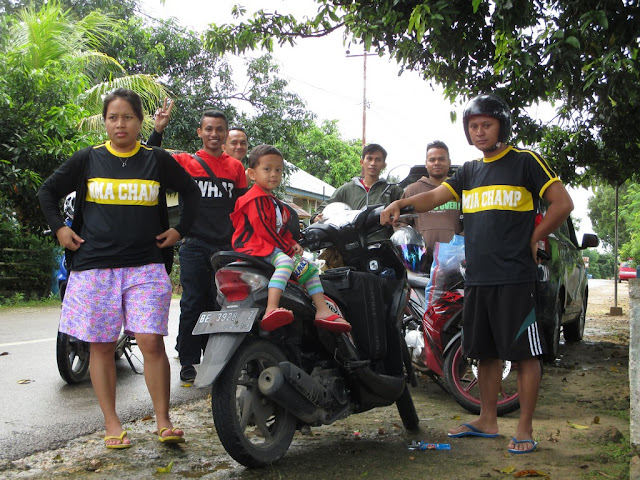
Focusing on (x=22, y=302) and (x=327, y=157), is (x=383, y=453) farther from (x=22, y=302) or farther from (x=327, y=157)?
(x=327, y=157)

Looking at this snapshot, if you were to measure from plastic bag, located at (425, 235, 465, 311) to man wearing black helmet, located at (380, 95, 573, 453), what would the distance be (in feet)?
3.27

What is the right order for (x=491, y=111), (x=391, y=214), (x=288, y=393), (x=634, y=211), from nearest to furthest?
(x=288, y=393) < (x=391, y=214) < (x=491, y=111) < (x=634, y=211)

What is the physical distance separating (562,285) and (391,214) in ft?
13.9

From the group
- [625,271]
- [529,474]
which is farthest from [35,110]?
[625,271]

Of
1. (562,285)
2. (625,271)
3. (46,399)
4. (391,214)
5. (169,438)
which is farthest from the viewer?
(625,271)

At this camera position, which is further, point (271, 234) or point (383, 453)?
point (383, 453)

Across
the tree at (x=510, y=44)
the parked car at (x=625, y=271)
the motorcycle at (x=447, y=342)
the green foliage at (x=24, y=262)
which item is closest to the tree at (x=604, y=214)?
the parked car at (x=625, y=271)

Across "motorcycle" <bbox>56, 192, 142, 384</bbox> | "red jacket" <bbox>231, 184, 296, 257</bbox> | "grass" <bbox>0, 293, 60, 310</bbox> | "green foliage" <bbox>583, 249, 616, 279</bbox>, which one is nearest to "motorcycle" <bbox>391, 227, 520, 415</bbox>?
"red jacket" <bbox>231, 184, 296, 257</bbox>

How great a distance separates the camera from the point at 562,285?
765cm

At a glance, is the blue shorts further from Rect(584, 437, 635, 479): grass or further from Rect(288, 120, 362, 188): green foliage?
Rect(288, 120, 362, 188): green foliage

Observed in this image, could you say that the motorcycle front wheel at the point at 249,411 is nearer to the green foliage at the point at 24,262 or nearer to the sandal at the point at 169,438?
the sandal at the point at 169,438

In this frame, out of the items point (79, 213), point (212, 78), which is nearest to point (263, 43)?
A: point (79, 213)

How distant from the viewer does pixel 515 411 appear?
533 cm

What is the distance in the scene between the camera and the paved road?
4.23 metres
